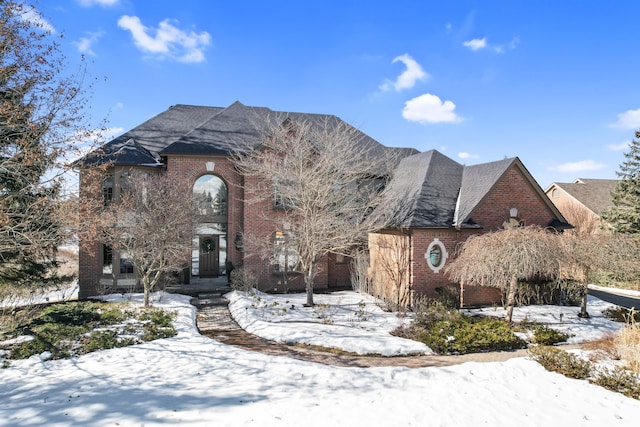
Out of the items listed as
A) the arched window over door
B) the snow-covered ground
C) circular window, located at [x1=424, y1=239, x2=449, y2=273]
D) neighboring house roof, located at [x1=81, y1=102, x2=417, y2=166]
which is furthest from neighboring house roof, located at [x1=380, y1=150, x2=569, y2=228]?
the arched window over door

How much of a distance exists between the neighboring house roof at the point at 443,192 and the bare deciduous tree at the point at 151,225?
28.6 ft

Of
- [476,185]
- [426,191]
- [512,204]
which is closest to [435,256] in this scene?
[426,191]

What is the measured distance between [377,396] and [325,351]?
11.4 feet

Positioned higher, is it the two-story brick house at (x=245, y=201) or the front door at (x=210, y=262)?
the two-story brick house at (x=245, y=201)

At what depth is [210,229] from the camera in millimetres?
20969

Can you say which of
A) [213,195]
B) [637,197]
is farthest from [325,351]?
[637,197]

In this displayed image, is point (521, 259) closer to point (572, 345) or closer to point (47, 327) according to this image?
point (572, 345)

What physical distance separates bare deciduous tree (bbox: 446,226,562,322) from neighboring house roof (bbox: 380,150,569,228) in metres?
2.62

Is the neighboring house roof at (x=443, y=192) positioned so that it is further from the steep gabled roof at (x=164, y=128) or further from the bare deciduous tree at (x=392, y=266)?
the steep gabled roof at (x=164, y=128)

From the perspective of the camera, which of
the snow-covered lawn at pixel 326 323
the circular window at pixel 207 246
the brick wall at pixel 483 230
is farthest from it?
the circular window at pixel 207 246

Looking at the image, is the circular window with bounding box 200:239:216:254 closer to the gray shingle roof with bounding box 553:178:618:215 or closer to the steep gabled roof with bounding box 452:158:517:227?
the steep gabled roof with bounding box 452:158:517:227

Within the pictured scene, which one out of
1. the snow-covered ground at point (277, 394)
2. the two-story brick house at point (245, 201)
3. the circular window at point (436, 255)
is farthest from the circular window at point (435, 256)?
the snow-covered ground at point (277, 394)

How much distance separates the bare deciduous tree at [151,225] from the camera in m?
15.4

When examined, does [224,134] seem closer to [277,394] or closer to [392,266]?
[392,266]
